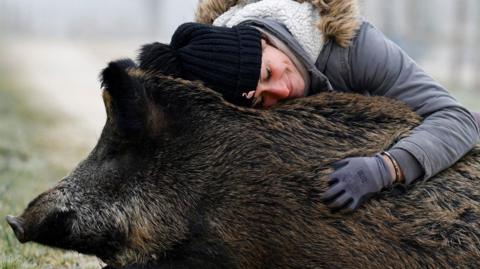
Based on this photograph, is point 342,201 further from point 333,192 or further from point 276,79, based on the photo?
point 276,79

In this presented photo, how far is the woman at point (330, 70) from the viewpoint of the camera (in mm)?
3750

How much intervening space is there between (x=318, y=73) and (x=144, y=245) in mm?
1246

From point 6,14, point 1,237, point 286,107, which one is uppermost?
point 286,107

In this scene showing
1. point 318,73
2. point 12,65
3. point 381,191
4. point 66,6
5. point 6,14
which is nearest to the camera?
point 381,191

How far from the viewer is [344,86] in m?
4.21

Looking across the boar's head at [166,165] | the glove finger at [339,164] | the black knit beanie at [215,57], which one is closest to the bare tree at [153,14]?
the black knit beanie at [215,57]

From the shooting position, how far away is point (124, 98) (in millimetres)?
3732

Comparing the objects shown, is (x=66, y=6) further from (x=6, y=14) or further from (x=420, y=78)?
(x=420, y=78)

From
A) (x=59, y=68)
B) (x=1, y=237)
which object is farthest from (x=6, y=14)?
(x=1, y=237)

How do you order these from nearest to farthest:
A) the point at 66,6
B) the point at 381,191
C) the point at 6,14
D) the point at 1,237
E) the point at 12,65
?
1. the point at 381,191
2. the point at 1,237
3. the point at 12,65
4. the point at 6,14
5. the point at 66,6

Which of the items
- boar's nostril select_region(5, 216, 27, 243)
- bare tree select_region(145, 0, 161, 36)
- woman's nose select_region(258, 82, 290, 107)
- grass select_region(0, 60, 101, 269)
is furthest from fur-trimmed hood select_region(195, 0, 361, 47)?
bare tree select_region(145, 0, 161, 36)

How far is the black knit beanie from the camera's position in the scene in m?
3.80

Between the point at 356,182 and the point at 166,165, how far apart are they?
0.93 meters

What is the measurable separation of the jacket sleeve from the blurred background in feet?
2.15
